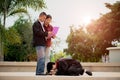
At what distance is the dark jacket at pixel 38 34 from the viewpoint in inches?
390

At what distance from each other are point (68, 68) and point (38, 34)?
1.12 m

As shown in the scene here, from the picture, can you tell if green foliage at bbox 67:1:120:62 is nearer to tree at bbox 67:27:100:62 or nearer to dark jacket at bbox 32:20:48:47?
tree at bbox 67:27:100:62

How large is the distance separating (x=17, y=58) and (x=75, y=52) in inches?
614

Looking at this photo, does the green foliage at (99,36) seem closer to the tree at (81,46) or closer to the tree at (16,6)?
the tree at (81,46)

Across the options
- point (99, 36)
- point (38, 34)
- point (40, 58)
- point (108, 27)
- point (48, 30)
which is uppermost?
point (108, 27)

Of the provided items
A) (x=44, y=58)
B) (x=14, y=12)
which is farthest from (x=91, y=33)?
(x=44, y=58)

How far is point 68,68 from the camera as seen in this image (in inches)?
374

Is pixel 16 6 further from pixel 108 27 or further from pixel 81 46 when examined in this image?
pixel 81 46

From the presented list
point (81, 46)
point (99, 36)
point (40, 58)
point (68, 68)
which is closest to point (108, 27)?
point (99, 36)

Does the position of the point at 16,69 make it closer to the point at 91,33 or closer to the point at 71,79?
the point at 71,79

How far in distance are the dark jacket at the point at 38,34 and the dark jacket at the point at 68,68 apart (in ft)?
2.34

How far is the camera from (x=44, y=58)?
1008 centimetres

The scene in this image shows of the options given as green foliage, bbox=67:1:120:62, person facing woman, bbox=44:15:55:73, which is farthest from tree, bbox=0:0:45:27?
green foliage, bbox=67:1:120:62

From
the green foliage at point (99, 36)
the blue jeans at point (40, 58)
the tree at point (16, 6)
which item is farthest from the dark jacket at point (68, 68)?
the green foliage at point (99, 36)
